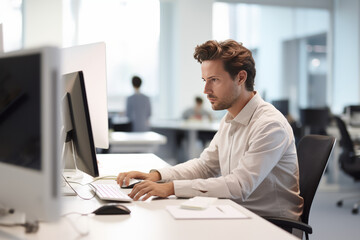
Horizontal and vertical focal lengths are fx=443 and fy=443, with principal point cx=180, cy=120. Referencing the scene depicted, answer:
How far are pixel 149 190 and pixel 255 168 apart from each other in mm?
414

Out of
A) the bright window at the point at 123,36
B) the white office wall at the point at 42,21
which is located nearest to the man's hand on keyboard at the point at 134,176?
the white office wall at the point at 42,21

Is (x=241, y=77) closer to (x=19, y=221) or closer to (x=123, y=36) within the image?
(x=19, y=221)

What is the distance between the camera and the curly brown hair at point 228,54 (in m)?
1.89

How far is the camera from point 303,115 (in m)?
6.54

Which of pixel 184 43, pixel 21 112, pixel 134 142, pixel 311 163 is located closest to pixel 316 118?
pixel 134 142

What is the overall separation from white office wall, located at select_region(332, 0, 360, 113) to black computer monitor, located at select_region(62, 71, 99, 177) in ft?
28.7

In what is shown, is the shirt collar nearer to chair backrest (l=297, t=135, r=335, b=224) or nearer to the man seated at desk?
the man seated at desk

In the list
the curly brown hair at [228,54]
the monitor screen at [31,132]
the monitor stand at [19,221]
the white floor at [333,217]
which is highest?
the curly brown hair at [228,54]

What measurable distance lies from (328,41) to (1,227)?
9.82 metres

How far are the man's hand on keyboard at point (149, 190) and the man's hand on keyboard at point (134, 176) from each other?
0.23 m

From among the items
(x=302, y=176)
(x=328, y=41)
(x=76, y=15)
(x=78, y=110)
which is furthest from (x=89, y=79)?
(x=328, y=41)

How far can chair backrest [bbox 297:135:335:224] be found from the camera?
5.96 ft

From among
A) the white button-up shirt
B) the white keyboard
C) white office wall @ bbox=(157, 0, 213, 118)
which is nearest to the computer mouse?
the white keyboard

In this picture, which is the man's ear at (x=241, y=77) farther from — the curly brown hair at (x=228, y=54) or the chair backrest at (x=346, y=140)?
the chair backrest at (x=346, y=140)
